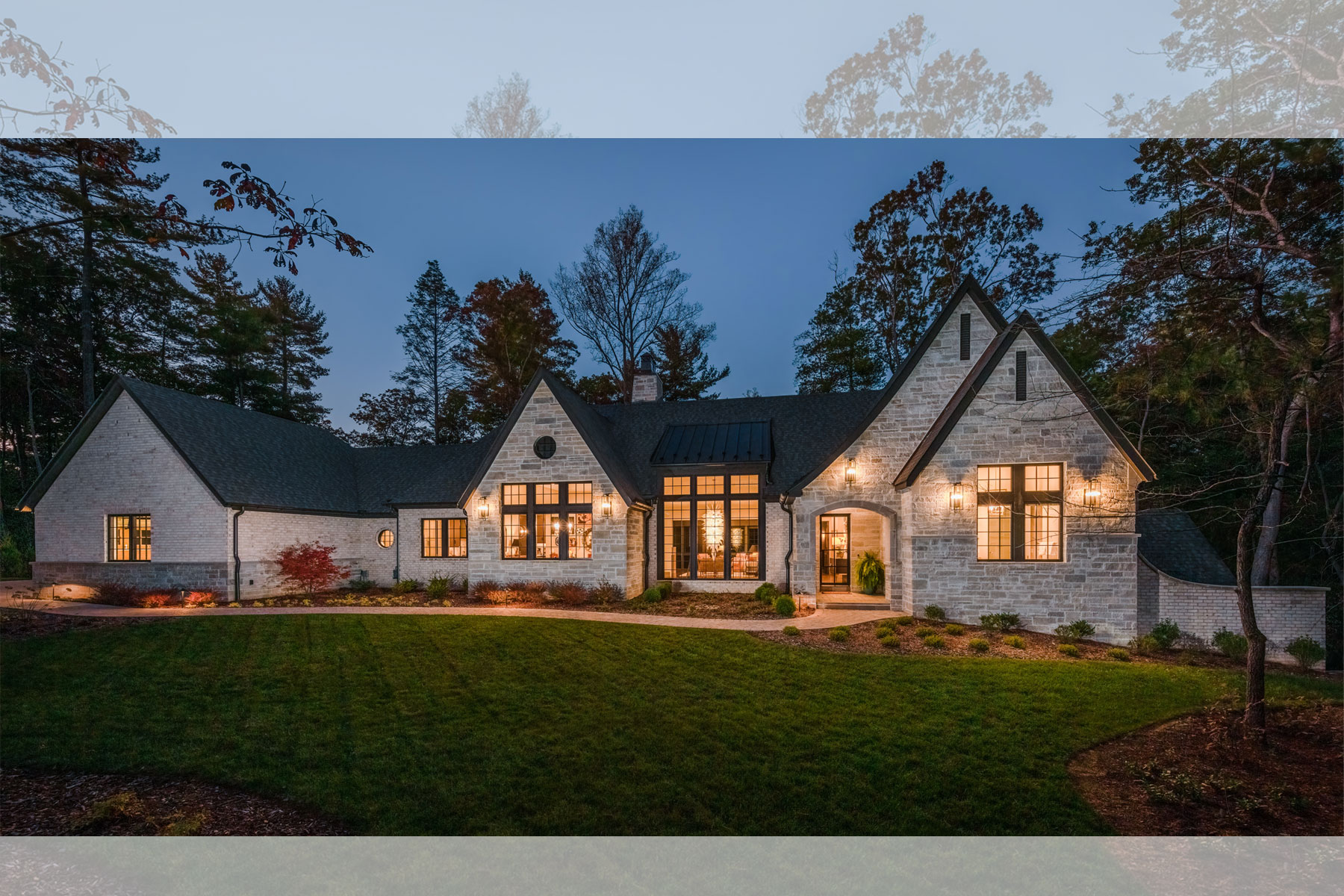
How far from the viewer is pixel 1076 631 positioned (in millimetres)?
11188

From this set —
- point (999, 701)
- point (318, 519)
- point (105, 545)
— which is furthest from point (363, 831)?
point (105, 545)

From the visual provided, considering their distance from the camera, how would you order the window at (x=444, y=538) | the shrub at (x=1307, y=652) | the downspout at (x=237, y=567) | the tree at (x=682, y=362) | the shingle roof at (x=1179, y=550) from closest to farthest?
the shrub at (x=1307, y=652)
the shingle roof at (x=1179, y=550)
the downspout at (x=237, y=567)
the window at (x=444, y=538)
the tree at (x=682, y=362)

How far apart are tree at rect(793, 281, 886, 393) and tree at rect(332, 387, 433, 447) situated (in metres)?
19.9

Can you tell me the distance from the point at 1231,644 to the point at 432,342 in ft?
107

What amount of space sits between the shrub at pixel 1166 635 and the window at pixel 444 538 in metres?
16.5

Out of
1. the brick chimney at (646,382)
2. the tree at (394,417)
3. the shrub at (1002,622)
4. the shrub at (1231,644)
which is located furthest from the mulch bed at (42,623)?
the shrub at (1231,644)

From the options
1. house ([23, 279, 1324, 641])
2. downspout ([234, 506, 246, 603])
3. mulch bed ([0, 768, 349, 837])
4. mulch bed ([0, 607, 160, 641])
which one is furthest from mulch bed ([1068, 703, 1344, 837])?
downspout ([234, 506, 246, 603])

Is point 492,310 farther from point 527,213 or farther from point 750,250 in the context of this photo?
point 750,250

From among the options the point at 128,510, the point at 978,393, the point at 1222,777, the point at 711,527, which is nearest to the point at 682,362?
the point at 711,527

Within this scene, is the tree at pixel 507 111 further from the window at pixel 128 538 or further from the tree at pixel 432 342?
the tree at pixel 432 342

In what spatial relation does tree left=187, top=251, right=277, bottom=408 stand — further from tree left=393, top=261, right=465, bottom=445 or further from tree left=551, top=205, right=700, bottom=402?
tree left=551, top=205, right=700, bottom=402

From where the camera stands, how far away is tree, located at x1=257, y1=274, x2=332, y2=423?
30.1 m

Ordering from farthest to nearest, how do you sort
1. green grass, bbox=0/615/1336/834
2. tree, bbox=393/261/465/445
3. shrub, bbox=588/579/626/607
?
tree, bbox=393/261/465/445 → shrub, bbox=588/579/626/607 → green grass, bbox=0/615/1336/834

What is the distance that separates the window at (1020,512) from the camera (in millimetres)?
11727
